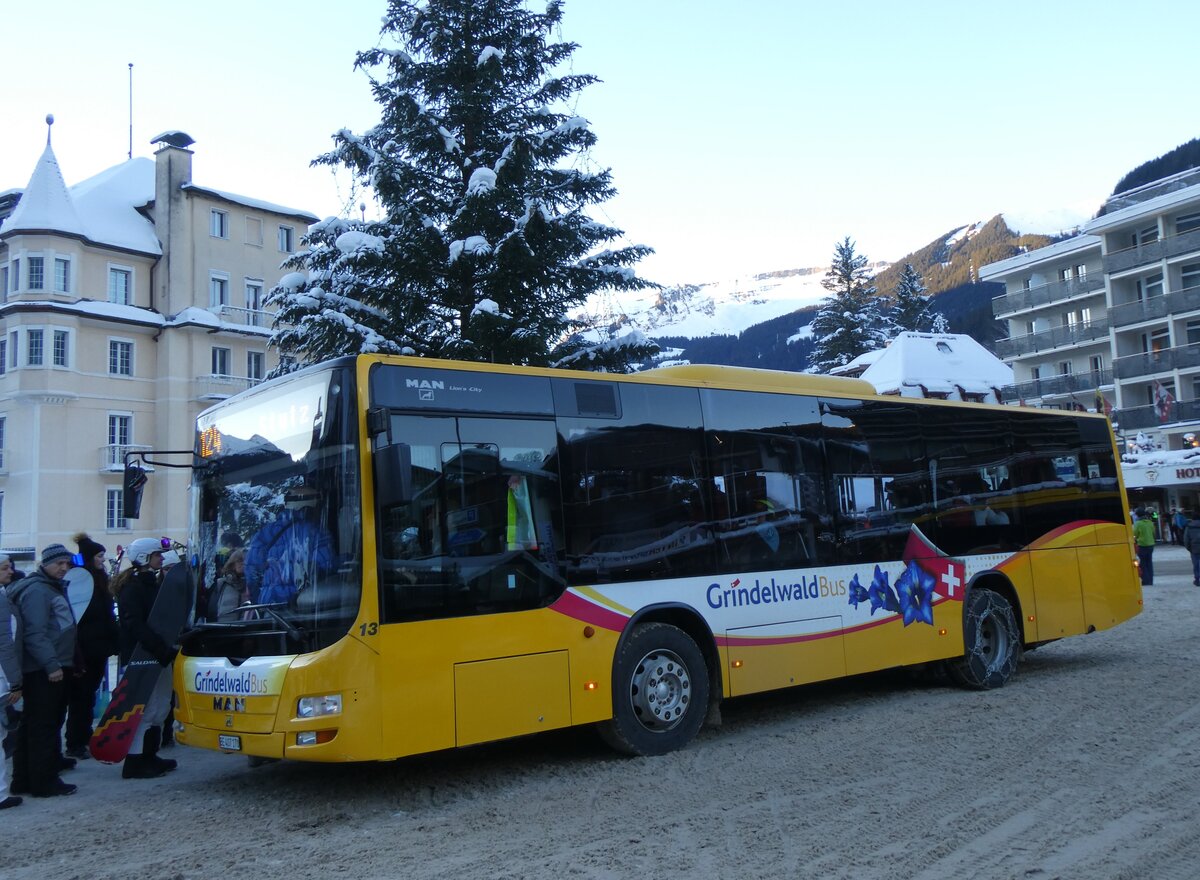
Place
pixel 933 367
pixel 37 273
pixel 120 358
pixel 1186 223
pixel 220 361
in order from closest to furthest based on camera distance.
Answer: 1. pixel 37 273
2. pixel 120 358
3. pixel 220 361
4. pixel 933 367
5. pixel 1186 223

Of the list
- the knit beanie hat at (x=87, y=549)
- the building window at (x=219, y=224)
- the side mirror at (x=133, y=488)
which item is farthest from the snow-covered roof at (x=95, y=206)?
the side mirror at (x=133, y=488)

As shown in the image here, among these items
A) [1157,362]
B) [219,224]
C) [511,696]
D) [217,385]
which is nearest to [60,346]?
[217,385]

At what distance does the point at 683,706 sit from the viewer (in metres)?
8.80

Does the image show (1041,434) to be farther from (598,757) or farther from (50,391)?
(50,391)

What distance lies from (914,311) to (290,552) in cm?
7223

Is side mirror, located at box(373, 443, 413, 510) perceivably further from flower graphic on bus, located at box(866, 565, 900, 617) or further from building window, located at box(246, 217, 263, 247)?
building window, located at box(246, 217, 263, 247)

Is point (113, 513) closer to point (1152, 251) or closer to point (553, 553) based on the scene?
point (553, 553)

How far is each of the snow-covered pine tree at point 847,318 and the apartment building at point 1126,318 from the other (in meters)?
8.44

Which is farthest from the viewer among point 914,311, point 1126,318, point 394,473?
point 914,311

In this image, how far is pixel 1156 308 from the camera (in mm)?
56375

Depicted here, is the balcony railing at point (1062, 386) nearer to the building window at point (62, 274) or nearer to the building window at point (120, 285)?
the building window at point (120, 285)

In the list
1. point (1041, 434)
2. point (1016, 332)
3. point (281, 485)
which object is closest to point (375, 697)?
point (281, 485)

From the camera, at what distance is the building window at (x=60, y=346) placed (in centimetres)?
4541

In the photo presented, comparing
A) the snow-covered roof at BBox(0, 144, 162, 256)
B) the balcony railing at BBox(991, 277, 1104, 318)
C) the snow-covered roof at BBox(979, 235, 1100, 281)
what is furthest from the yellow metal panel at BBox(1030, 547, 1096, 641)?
the snow-covered roof at BBox(979, 235, 1100, 281)
